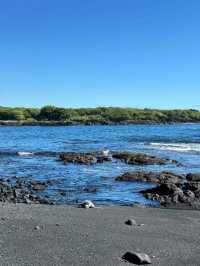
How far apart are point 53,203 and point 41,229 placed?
602cm

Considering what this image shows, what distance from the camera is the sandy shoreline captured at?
968 centimetres

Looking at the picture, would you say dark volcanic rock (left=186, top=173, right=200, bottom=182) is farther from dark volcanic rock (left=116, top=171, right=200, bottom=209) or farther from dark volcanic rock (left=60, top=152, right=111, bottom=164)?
dark volcanic rock (left=60, top=152, right=111, bottom=164)

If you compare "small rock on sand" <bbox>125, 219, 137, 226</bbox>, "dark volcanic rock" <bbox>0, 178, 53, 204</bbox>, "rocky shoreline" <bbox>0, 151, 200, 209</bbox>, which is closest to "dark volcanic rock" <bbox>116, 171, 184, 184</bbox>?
"rocky shoreline" <bbox>0, 151, 200, 209</bbox>

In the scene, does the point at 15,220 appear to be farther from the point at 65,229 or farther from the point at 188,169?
the point at 188,169

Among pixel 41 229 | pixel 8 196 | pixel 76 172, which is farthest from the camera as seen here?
pixel 76 172

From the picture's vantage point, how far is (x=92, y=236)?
38.1ft

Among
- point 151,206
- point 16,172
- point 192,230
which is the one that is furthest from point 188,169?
point 192,230

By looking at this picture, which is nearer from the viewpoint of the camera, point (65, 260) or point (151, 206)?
point (65, 260)

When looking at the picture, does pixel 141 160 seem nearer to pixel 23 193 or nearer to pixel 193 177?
pixel 193 177

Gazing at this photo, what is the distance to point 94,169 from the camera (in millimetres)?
30953

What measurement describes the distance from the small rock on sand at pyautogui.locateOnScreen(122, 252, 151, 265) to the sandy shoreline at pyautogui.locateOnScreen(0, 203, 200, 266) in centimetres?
16

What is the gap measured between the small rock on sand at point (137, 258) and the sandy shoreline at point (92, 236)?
16 centimetres

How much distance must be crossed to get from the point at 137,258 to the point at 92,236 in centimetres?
231

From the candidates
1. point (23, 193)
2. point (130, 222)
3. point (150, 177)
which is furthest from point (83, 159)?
point (130, 222)
